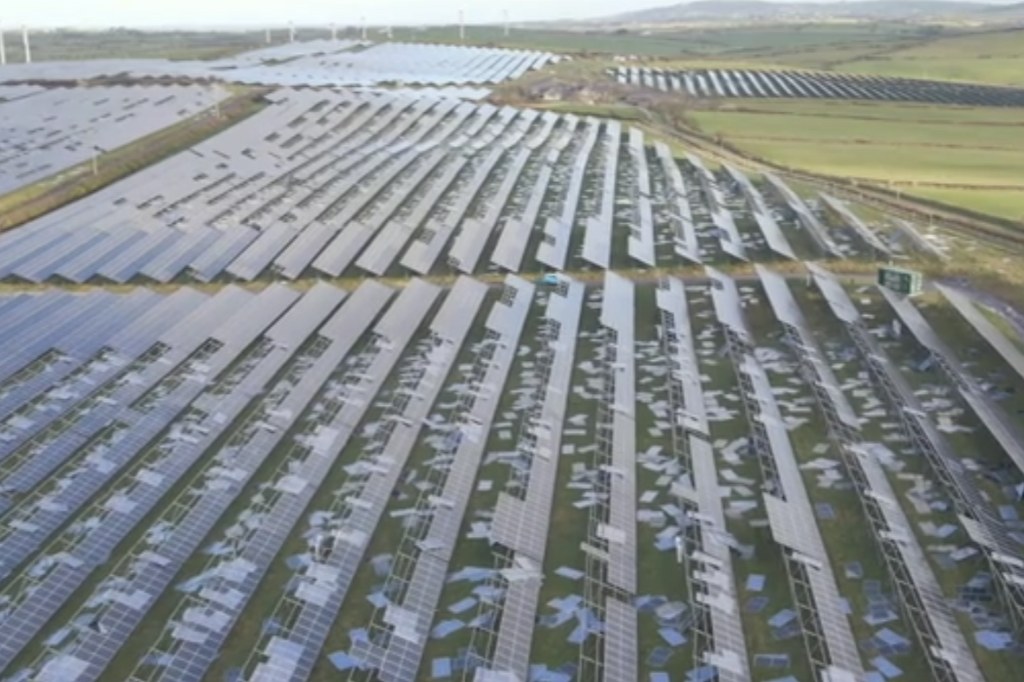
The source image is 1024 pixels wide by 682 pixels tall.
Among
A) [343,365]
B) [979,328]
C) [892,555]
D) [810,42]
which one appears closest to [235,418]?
[343,365]

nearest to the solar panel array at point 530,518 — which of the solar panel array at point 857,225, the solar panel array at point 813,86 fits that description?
the solar panel array at point 857,225

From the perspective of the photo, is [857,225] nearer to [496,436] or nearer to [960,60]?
[496,436]

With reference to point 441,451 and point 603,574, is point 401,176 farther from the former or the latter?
point 603,574

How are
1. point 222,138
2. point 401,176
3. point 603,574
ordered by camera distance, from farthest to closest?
1. point 222,138
2. point 401,176
3. point 603,574

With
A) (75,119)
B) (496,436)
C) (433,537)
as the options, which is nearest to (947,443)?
(496,436)

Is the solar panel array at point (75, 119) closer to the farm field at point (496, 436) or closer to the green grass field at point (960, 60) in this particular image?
the farm field at point (496, 436)

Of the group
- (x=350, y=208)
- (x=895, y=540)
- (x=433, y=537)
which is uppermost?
(x=350, y=208)

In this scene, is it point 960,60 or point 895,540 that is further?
point 960,60
